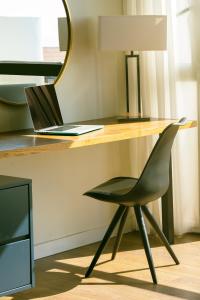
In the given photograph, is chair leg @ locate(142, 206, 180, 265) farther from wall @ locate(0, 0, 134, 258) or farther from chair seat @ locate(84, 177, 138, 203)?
wall @ locate(0, 0, 134, 258)

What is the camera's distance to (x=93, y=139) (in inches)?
133

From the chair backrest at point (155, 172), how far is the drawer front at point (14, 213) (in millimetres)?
577

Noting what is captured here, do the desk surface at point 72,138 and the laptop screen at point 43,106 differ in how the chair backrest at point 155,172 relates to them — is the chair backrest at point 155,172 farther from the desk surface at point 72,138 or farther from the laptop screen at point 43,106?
the laptop screen at point 43,106

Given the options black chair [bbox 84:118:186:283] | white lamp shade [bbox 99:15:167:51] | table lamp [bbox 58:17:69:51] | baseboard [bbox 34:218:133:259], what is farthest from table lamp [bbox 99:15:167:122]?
baseboard [bbox 34:218:133:259]

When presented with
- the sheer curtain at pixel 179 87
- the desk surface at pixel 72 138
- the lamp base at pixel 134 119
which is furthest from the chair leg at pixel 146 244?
the sheer curtain at pixel 179 87

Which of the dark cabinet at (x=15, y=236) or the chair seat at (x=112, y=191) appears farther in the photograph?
the chair seat at (x=112, y=191)

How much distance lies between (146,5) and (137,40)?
0.40m

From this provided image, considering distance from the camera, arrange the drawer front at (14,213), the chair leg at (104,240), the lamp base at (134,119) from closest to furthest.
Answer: the drawer front at (14,213)
the chair leg at (104,240)
the lamp base at (134,119)

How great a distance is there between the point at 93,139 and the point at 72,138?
101 millimetres

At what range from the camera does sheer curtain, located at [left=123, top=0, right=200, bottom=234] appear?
4.23 metres

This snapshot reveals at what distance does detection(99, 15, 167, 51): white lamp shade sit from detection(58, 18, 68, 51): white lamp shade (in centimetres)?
20

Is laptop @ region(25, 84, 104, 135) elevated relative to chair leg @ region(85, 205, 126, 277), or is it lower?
elevated

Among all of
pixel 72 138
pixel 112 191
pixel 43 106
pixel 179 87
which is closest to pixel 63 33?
pixel 43 106

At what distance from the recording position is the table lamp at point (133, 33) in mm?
3994
